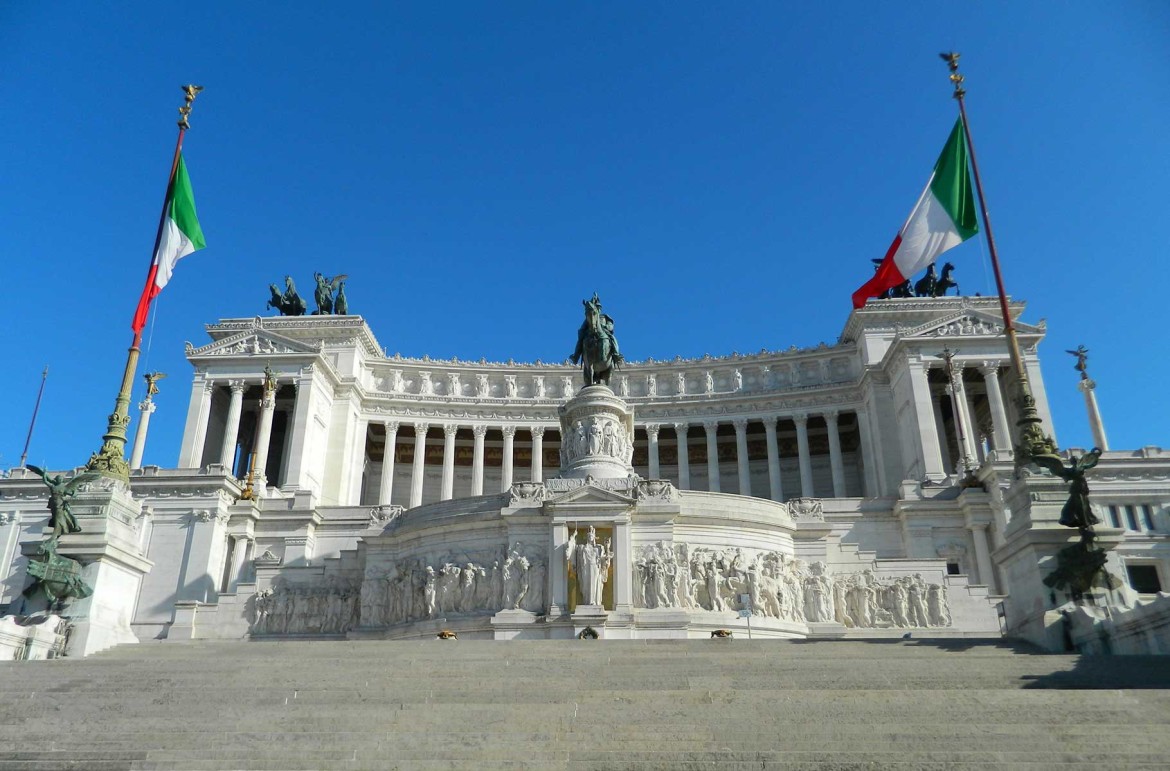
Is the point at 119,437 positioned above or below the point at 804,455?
below

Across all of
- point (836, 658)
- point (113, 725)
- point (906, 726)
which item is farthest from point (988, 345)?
point (113, 725)

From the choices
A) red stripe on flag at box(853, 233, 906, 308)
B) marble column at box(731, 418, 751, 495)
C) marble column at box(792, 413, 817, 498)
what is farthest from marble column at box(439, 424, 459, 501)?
red stripe on flag at box(853, 233, 906, 308)

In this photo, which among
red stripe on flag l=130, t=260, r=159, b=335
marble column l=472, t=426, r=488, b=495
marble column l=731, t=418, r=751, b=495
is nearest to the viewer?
red stripe on flag l=130, t=260, r=159, b=335

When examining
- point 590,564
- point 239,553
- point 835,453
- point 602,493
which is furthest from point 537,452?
point 590,564

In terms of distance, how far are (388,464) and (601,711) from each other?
55.6 meters

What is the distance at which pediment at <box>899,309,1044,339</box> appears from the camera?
60219 millimetres

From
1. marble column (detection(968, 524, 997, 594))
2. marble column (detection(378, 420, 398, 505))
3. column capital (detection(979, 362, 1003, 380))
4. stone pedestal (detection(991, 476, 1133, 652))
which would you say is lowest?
stone pedestal (detection(991, 476, 1133, 652))

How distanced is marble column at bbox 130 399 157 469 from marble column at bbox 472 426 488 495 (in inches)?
896

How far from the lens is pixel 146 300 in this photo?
24.7 m

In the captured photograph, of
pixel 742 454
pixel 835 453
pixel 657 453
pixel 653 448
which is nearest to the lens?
pixel 835 453

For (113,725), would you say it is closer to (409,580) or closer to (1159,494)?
(409,580)

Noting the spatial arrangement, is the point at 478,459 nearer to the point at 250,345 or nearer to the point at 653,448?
the point at 653,448

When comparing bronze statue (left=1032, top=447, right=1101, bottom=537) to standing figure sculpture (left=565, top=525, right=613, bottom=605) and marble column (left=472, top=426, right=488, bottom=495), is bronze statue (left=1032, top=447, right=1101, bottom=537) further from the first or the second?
marble column (left=472, top=426, right=488, bottom=495)

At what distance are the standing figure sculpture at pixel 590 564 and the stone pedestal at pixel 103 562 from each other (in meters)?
12.9
